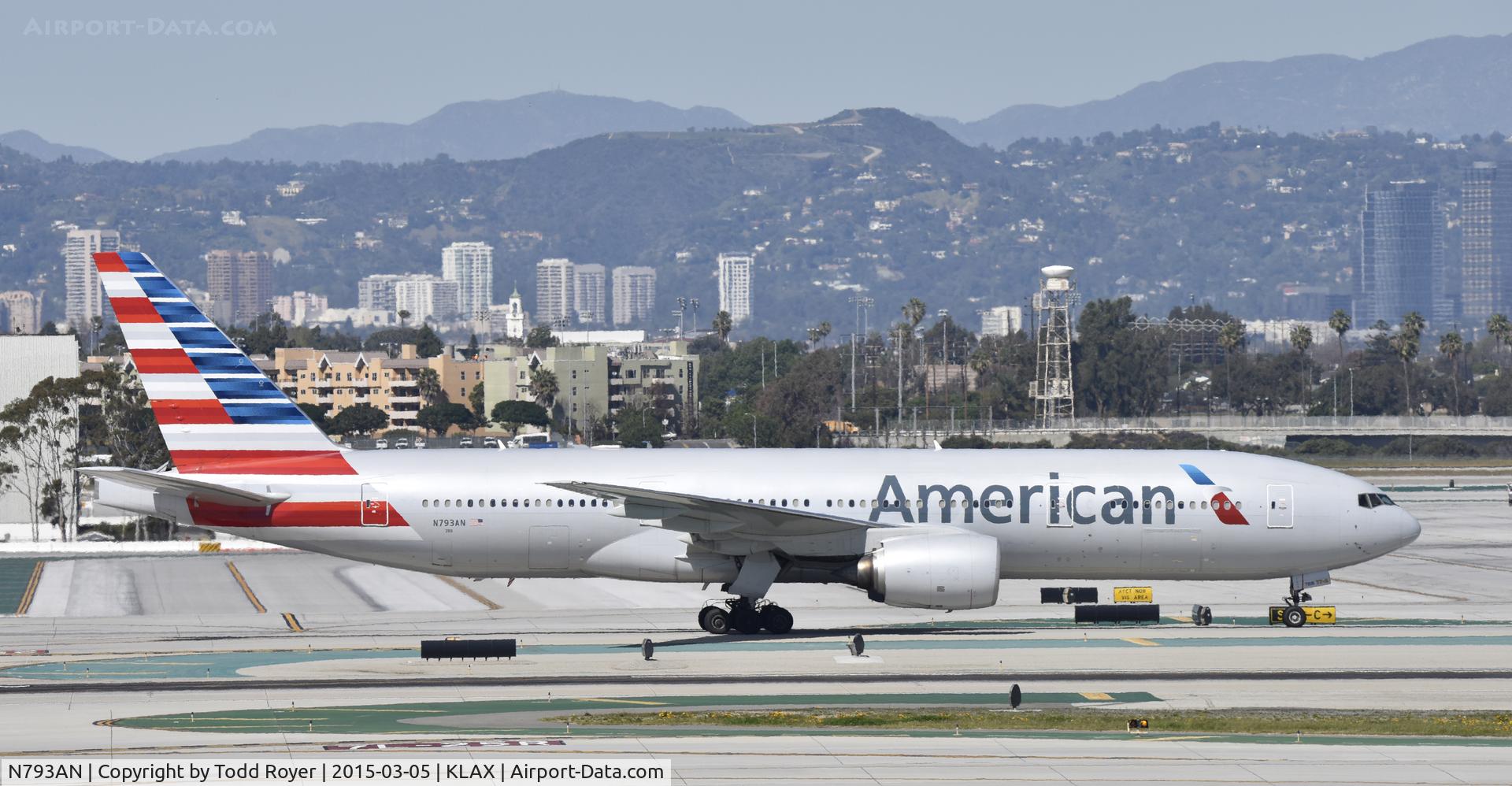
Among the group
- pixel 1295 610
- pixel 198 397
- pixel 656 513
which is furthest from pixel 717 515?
pixel 1295 610

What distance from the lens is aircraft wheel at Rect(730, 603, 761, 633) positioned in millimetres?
39656

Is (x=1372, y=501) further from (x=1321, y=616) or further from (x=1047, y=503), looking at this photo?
(x=1047, y=503)

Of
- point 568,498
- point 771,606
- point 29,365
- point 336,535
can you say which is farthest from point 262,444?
point 29,365

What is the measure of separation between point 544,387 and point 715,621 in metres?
156

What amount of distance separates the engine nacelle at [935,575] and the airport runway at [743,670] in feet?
3.71

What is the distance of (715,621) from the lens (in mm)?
39594

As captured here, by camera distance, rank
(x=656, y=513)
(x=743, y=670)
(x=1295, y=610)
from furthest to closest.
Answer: (x=1295, y=610)
(x=656, y=513)
(x=743, y=670)

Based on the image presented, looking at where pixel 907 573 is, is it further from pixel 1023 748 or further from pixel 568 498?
pixel 1023 748

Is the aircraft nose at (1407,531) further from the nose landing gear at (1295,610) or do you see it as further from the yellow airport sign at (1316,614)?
the nose landing gear at (1295,610)

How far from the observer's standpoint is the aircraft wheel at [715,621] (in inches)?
1559

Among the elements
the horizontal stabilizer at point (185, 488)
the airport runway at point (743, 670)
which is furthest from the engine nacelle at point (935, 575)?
the horizontal stabilizer at point (185, 488)

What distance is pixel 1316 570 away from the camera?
41500 millimetres

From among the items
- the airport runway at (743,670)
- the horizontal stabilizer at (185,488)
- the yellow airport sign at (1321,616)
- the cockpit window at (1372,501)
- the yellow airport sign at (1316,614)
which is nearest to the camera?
the airport runway at (743,670)

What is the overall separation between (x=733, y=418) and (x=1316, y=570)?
135 m
